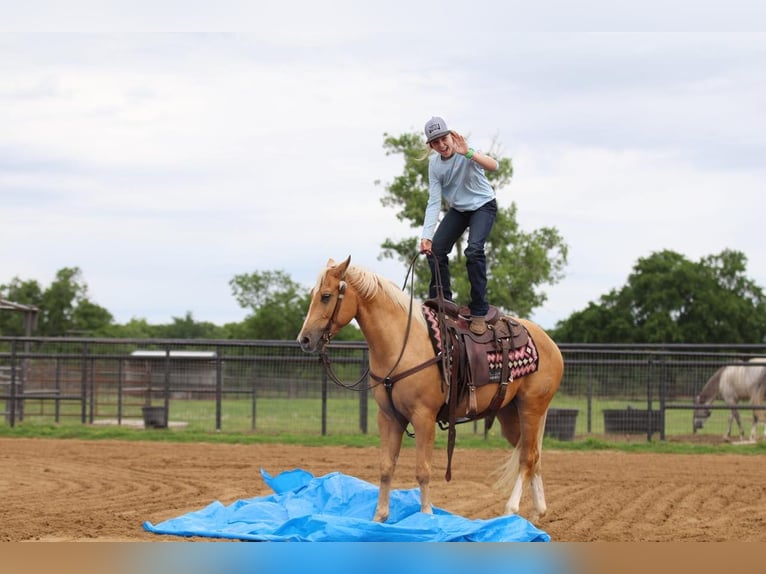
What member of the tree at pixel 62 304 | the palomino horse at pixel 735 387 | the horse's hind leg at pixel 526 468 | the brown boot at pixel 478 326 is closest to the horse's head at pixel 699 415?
the palomino horse at pixel 735 387

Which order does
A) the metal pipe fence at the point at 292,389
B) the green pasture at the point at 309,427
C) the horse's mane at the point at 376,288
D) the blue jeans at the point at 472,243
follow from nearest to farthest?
1. the horse's mane at the point at 376,288
2. the blue jeans at the point at 472,243
3. the green pasture at the point at 309,427
4. the metal pipe fence at the point at 292,389

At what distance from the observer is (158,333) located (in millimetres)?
61906

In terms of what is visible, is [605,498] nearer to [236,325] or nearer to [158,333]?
[236,325]

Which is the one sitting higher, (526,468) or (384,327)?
(384,327)

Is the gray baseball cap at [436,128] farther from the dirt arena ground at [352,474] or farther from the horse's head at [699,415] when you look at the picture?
the horse's head at [699,415]

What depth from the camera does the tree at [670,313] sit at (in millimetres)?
60031

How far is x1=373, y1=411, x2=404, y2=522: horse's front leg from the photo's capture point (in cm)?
695

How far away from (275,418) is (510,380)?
33.7 feet

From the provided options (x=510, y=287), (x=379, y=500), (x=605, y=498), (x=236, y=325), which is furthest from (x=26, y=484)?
(x=236, y=325)

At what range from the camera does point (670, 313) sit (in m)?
61.4

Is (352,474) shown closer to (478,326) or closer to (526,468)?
(526,468)

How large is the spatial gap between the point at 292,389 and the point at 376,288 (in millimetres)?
10165

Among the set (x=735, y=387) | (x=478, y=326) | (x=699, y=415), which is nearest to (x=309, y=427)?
(x=699, y=415)

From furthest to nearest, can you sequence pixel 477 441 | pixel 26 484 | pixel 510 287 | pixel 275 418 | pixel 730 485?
pixel 510 287 → pixel 275 418 → pixel 477 441 → pixel 730 485 → pixel 26 484
